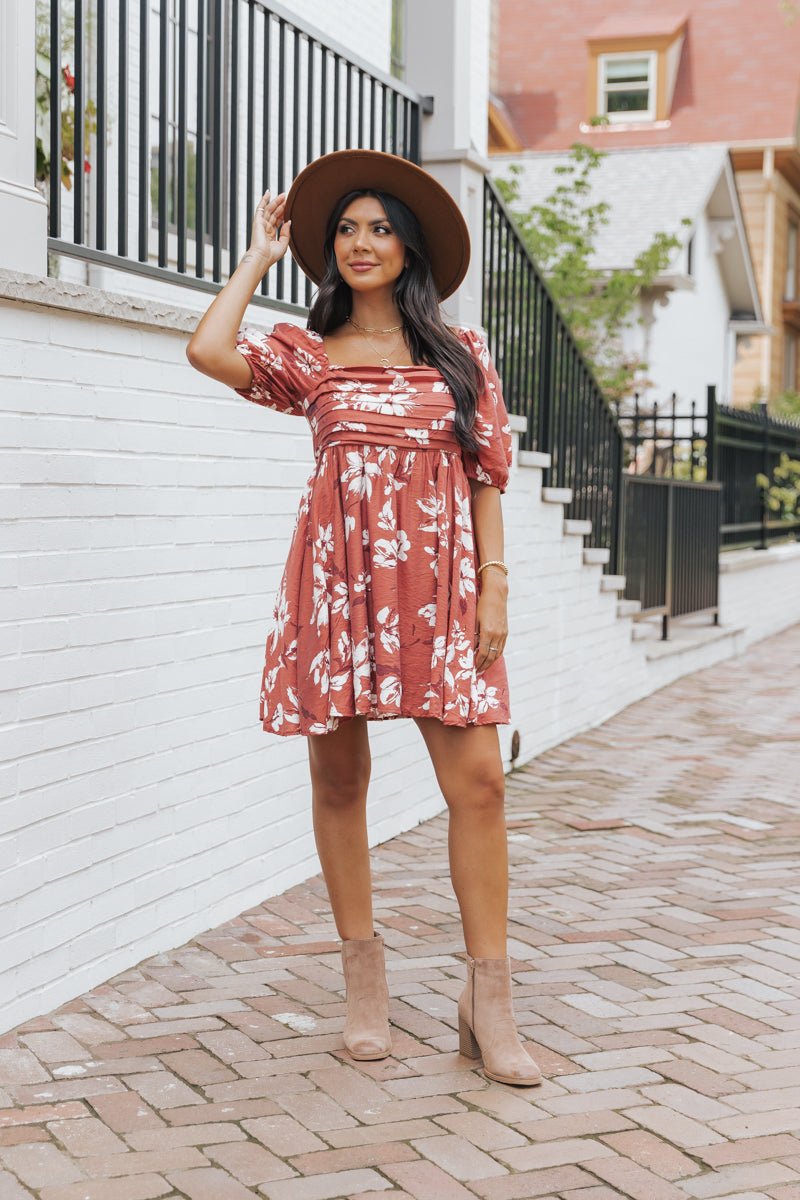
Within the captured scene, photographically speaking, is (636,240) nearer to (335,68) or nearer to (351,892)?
(335,68)

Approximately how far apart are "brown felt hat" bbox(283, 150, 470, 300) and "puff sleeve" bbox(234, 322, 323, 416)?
259 mm

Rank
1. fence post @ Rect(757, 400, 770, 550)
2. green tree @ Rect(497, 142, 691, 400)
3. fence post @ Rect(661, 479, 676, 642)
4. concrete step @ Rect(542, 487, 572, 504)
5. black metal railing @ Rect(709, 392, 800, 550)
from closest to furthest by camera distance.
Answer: concrete step @ Rect(542, 487, 572, 504) → fence post @ Rect(661, 479, 676, 642) → black metal railing @ Rect(709, 392, 800, 550) → fence post @ Rect(757, 400, 770, 550) → green tree @ Rect(497, 142, 691, 400)

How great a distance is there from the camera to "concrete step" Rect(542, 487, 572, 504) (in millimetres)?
7402

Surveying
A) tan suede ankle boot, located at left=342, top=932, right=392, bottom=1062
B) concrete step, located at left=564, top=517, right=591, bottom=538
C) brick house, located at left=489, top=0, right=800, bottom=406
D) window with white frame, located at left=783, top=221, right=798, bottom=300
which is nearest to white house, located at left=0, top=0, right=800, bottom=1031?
tan suede ankle boot, located at left=342, top=932, right=392, bottom=1062

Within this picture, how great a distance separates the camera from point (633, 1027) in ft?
12.3

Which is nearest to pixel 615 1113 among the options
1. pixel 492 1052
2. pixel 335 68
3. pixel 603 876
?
pixel 492 1052

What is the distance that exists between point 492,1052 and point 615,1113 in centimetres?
Result: 30

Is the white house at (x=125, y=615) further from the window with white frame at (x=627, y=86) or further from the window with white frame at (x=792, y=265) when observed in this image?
the window with white frame at (x=792, y=265)

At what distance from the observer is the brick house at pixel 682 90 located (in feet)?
98.6

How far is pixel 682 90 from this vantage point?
101 feet

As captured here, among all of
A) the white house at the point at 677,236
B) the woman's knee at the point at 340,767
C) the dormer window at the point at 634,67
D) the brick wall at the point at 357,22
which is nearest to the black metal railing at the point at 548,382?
the brick wall at the point at 357,22

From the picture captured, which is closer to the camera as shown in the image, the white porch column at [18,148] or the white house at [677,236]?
the white porch column at [18,148]

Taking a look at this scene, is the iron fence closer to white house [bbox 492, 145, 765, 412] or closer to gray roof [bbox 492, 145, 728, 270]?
white house [bbox 492, 145, 765, 412]

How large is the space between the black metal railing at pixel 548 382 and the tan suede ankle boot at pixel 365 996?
413 centimetres
